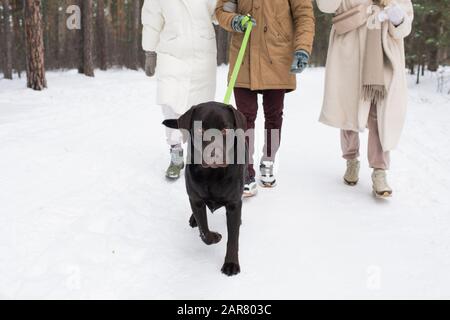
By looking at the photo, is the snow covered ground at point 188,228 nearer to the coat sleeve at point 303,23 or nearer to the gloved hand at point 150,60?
the gloved hand at point 150,60

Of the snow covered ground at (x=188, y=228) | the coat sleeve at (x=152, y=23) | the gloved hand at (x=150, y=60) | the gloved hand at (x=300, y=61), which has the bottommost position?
the snow covered ground at (x=188, y=228)

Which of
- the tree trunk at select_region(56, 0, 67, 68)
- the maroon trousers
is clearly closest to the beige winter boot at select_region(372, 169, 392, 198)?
the maroon trousers

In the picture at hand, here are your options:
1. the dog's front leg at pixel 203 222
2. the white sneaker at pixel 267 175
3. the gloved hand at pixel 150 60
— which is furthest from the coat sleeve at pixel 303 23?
the dog's front leg at pixel 203 222

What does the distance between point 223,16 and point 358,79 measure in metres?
1.20

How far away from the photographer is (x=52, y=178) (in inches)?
126

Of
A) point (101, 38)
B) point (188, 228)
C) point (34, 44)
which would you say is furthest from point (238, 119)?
point (101, 38)

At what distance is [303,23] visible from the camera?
3.03m

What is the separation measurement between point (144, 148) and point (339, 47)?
7.67 feet

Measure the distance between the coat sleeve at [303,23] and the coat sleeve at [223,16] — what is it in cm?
49

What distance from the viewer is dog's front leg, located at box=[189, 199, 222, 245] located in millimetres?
2288

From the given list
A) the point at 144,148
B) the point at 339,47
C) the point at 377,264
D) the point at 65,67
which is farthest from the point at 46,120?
the point at 65,67

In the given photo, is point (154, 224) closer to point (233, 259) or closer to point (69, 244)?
point (69, 244)

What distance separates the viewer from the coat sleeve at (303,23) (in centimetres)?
299

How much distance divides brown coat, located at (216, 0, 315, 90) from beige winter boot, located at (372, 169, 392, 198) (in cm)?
101
